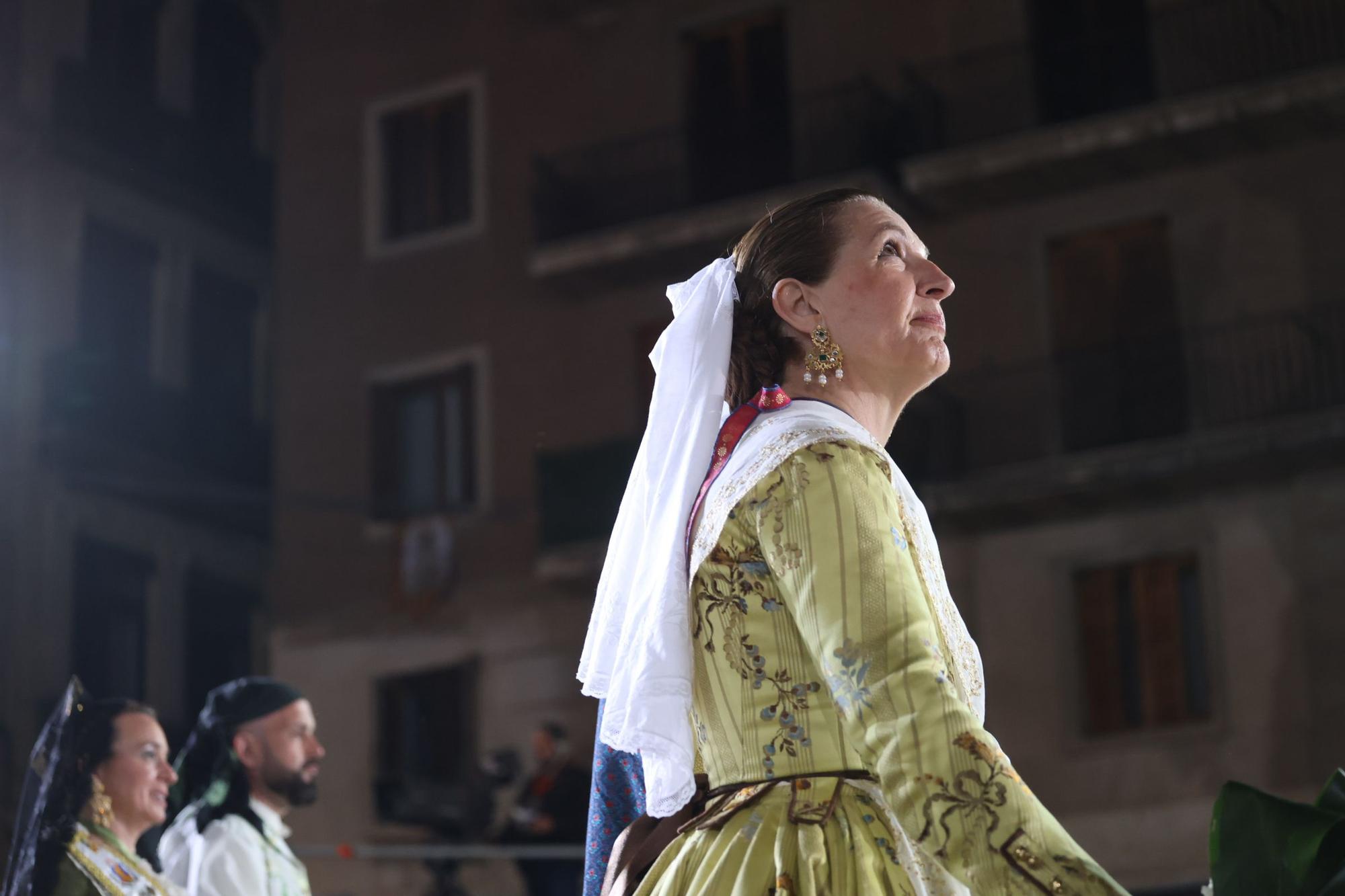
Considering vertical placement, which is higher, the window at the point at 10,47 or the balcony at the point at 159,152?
the window at the point at 10,47

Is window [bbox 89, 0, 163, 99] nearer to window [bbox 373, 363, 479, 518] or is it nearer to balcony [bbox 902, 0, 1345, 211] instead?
window [bbox 373, 363, 479, 518]

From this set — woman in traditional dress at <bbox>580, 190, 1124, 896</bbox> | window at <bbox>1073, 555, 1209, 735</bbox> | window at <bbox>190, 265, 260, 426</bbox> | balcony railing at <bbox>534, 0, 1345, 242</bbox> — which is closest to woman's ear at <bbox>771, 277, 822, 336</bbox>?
woman in traditional dress at <bbox>580, 190, 1124, 896</bbox>

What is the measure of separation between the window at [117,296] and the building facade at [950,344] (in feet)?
3.30

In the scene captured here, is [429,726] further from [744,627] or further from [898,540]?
[898,540]

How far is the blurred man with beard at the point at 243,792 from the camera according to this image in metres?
5.00

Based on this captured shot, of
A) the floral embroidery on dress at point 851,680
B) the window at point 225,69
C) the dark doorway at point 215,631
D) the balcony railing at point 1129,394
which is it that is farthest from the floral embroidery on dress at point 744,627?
the window at point 225,69

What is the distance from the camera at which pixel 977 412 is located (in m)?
12.5

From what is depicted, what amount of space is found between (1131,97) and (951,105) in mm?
1145

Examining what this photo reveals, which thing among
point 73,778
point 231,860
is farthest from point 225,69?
point 73,778

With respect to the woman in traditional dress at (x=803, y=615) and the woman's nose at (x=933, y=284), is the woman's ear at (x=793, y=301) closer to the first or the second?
the woman in traditional dress at (x=803, y=615)

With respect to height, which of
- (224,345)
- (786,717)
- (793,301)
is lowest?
(786,717)

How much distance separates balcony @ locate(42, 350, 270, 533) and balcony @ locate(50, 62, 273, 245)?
5.01 ft

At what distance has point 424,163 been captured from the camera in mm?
15055

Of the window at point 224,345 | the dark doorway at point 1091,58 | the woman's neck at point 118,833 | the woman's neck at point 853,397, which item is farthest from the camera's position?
the window at point 224,345
